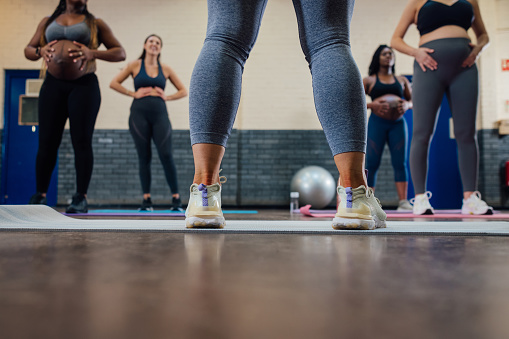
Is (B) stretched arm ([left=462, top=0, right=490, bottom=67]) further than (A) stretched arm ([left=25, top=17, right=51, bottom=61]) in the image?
No

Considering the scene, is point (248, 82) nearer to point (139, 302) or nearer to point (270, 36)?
point (270, 36)

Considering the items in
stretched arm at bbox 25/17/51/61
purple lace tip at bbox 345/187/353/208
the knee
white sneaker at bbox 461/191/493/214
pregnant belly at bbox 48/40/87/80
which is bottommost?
white sneaker at bbox 461/191/493/214

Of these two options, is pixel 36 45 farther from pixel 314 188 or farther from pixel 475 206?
pixel 314 188

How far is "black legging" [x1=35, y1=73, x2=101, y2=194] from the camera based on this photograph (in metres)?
2.47

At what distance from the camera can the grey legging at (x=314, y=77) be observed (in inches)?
41.4

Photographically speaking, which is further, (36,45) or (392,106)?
(392,106)

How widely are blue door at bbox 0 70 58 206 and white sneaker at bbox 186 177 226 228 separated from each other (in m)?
5.97

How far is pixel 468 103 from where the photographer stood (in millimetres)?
2311

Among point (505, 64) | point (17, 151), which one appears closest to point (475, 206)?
point (505, 64)

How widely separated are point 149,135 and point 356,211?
2.82m

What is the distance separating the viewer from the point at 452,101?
2367 millimetres

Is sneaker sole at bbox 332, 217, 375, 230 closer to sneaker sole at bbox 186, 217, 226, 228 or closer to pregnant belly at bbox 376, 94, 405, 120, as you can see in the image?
sneaker sole at bbox 186, 217, 226, 228

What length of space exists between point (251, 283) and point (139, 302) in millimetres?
119

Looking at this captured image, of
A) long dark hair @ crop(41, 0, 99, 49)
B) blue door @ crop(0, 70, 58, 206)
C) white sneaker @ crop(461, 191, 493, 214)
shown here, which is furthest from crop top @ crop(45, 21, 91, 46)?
blue door @ crop(0, 70, 58, 206)
